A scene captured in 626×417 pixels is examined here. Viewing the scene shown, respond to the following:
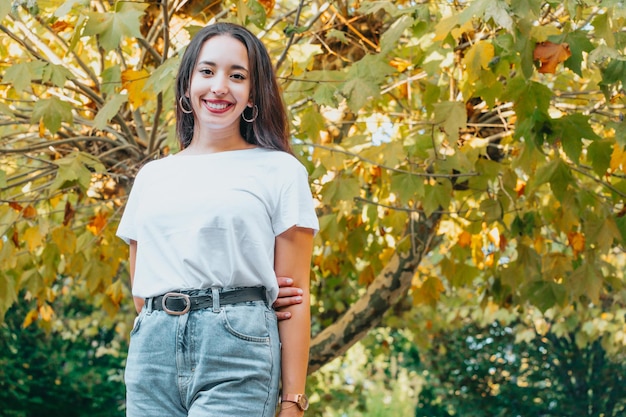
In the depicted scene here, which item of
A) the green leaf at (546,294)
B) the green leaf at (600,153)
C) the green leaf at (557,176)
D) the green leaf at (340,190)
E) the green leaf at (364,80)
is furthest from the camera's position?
the green leaf at (546,294)

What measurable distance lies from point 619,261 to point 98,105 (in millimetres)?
6197

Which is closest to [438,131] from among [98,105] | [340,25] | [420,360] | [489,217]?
[489,217]

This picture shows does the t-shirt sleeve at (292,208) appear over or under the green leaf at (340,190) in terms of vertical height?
under

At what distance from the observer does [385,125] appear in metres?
5.58

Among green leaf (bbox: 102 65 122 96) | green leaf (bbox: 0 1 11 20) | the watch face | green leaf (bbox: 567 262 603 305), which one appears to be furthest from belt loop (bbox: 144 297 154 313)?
green leaf (bbox: 567 262 603 305)

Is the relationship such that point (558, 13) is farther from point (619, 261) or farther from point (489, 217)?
point (619, 261)

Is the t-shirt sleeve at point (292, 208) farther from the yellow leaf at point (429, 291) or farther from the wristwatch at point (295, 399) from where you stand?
the yellow leaf at point (429, 291)

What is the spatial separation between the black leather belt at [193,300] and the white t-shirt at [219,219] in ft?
0.05

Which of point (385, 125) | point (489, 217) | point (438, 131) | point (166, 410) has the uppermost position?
point (385, 125)

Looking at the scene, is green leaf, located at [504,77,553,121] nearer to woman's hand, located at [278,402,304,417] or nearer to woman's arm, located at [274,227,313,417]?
woman's arm, located at [274,227,313,417]

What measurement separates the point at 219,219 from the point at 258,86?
0.36 m

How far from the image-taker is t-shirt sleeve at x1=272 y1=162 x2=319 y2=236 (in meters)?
2.21

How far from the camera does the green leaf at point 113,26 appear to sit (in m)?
3.32

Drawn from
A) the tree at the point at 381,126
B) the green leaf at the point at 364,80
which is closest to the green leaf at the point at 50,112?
the tree at the point at 381,126
